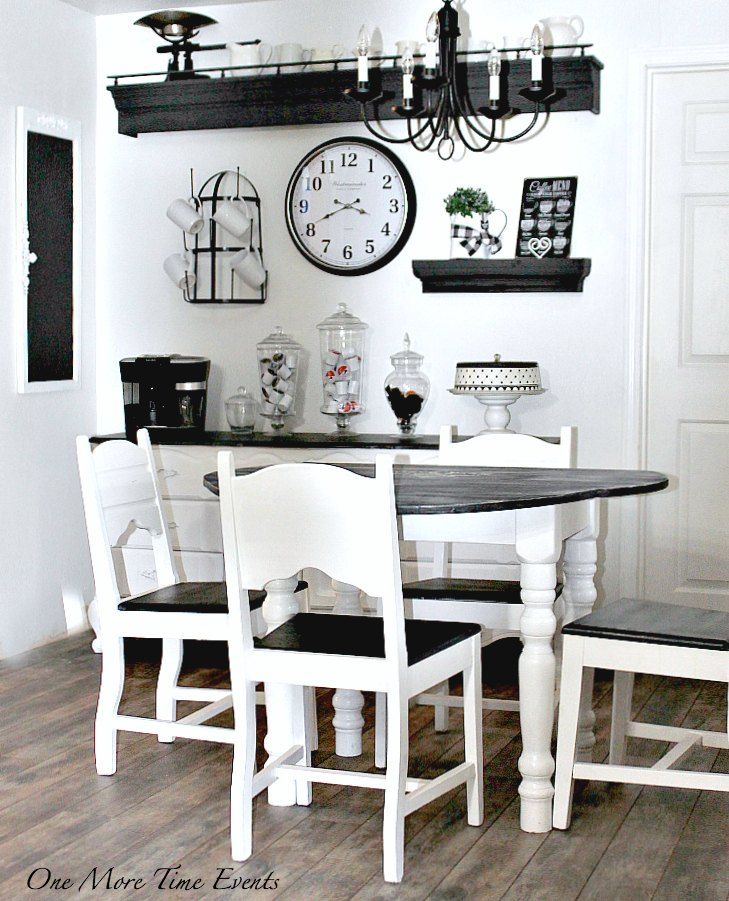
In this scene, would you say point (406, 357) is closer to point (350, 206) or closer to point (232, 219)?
point (350, 206)

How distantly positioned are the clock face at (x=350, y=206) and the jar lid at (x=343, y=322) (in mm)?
157

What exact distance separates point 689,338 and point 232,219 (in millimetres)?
1651

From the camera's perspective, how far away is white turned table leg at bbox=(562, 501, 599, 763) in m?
2.90

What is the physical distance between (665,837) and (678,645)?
0.44 m

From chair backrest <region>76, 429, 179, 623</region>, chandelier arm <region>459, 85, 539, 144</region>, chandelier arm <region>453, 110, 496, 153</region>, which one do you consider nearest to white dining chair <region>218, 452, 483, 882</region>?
chair backrest <region>76, 429, 179, 623</region>

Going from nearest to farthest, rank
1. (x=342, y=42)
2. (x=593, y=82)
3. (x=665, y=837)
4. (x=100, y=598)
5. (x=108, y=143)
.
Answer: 1. (x=665, y=837)
2. (x=100, y=598)
3. (x=593, y=82)
4. (x=342, y=42)
5. (x=108, y=143)

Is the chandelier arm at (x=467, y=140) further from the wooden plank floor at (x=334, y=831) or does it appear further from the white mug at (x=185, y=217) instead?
the wooden plank floor at (x=334, y=831)

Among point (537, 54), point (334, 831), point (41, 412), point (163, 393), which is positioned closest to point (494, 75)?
point (537, 54)

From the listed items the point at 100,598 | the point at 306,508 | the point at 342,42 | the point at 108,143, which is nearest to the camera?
the point at 306,508

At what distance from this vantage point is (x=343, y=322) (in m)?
4.18

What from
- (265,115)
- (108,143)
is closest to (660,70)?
(265,115)

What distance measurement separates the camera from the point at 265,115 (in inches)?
167

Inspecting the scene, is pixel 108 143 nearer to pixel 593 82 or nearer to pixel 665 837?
pixel 593 82

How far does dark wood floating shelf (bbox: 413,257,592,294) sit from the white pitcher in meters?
0.70
